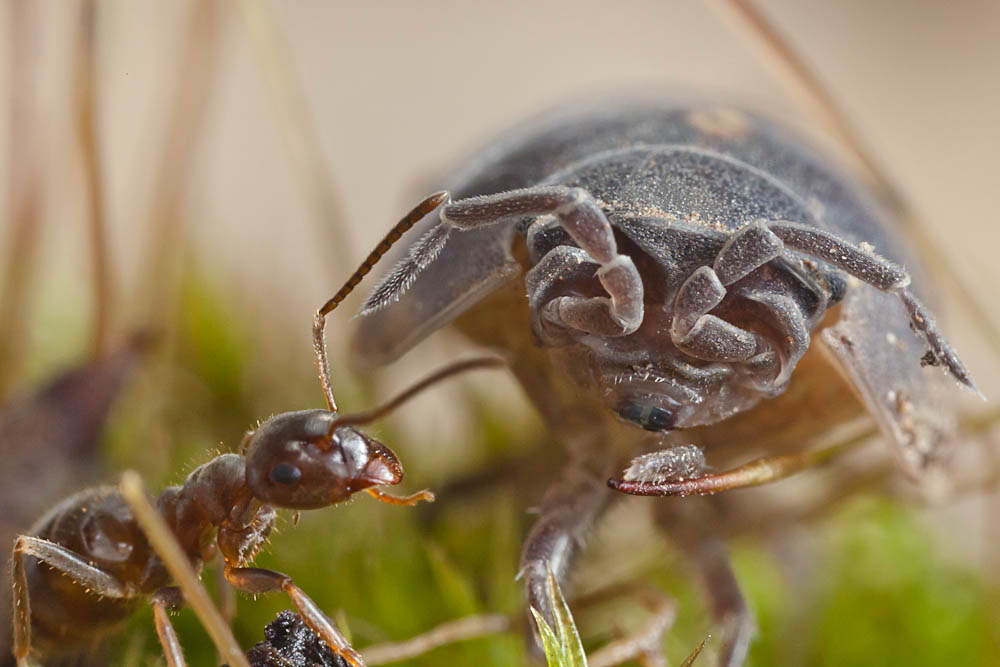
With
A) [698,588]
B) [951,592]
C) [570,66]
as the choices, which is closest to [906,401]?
[698,588]

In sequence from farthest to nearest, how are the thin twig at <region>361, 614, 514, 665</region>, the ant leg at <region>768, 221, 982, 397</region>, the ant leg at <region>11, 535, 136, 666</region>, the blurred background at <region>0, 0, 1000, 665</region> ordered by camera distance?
1. the blurred background at <region>0, 0, 1000, 665</region>
2. the thin twig at <region>361, 614, 514, 665</region>
3. the ant leg at <region>11, 535, 136, 666</region>
4. the ant leg at <region>768, 221, 982, 397</region>

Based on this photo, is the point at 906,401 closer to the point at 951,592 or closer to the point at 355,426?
the point at 355,426

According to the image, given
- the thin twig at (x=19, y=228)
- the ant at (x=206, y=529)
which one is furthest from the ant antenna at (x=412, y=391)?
the thin twig at (x=19, y=228)

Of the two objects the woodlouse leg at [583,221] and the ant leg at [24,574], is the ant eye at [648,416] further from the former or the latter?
the ant leg at [24,574]

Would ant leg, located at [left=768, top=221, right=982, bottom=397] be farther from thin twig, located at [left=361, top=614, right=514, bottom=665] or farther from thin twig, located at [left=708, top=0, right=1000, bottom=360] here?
thin twig, located at [left=708, top=0, right=1000, bottom=360]

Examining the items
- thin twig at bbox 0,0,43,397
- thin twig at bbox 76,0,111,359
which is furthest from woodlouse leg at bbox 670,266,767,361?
thin twig at bbox 0,0,43,397

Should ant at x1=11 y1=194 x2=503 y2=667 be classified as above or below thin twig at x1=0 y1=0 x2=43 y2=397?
below

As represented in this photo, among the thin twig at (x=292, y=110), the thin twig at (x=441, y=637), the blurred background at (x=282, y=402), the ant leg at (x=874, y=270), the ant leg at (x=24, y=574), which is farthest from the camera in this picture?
the thin twig at (x=292, y=110)
